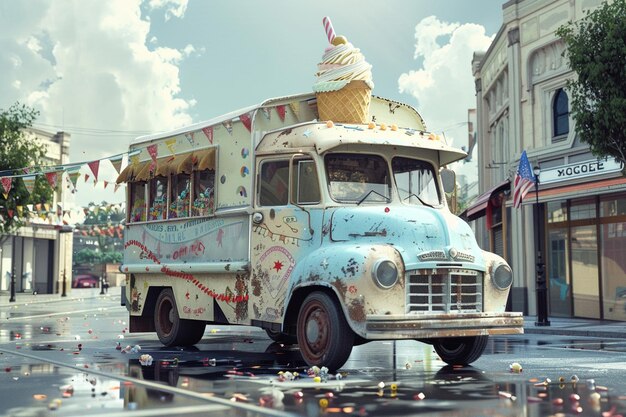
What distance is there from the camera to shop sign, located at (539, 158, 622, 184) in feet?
74.6

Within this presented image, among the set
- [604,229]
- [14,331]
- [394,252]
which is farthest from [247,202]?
[604,229]

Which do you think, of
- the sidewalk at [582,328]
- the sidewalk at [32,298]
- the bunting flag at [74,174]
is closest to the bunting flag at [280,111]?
the bunting flag at [74,174]

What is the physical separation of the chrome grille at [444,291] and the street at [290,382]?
0.75 m

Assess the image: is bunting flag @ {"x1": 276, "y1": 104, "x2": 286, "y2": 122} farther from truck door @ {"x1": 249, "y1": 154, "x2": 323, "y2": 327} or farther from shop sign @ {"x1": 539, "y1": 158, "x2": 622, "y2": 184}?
shop sign @ {"x1": 539, "y1": 158, "x2": 622, "y2": 184}

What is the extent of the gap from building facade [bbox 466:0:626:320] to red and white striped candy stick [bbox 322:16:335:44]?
11.9 metres

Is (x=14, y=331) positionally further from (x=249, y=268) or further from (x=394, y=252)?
(x=394, y=252)

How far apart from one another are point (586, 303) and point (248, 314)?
51.6 feet

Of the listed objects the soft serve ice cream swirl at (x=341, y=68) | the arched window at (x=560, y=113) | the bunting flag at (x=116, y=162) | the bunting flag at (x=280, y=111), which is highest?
the arched window at (x=560, y=113)

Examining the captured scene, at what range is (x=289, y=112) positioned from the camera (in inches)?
449

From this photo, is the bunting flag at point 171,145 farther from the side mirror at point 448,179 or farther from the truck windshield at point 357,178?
the side mirror at point 448,179

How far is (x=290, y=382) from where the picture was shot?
8.86 m

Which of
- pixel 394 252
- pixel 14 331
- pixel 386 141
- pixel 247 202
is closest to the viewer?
pixel 394 252

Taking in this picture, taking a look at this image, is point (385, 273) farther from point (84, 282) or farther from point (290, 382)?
point (84, 282)

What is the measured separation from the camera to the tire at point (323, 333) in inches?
370
